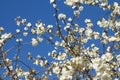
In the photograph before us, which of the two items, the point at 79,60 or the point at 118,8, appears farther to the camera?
the point at 118,8

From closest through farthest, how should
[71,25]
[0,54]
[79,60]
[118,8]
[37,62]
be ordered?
[79,60], [0,54], [118,8], [71,25], [37,62]

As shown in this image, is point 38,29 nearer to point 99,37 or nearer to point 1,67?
point 99,37

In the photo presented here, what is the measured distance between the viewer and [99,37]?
934 centimetres

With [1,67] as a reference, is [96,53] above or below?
above

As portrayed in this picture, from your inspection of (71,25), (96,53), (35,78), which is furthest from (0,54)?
(96,53)

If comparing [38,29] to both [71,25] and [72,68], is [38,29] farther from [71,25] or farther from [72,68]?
[72,68]

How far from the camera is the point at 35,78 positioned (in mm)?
7457

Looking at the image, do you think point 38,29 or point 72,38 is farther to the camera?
point 38,29

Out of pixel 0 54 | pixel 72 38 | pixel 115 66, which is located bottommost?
pixel 0 54

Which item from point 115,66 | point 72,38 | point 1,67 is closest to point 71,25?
point 72,38

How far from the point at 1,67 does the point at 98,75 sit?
104 inches

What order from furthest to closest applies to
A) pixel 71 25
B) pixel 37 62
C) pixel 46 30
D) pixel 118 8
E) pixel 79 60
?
pixel 37 62, pixel 46 30, pixel 71 25, pixel 118 8, pixel 79 60

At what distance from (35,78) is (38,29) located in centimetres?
243

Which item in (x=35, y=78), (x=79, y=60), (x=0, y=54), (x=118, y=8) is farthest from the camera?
(x=118, y=8)
